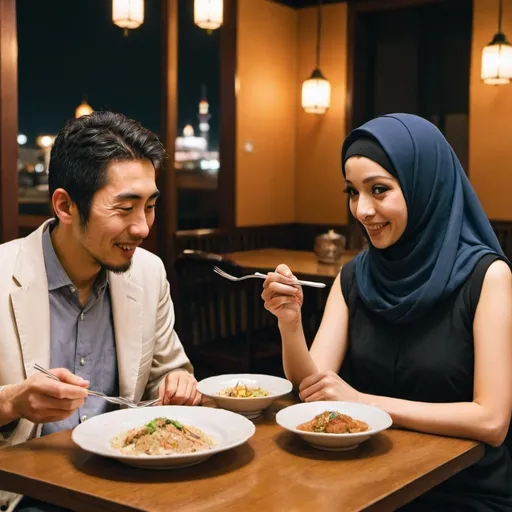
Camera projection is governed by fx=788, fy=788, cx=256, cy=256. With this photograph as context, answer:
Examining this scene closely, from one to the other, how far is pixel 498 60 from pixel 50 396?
496 cm

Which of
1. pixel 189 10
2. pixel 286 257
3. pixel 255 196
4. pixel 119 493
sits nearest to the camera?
pixel 119 493

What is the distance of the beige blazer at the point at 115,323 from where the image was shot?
190 centimetres

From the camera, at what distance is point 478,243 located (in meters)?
2.04

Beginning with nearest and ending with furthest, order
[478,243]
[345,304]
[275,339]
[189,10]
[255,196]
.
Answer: [478,243]
[345,304]
[275,339]
[189,10]
[255,196]

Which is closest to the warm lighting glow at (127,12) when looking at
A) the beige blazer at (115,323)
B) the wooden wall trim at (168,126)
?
the wooden wall trim at (168,126)

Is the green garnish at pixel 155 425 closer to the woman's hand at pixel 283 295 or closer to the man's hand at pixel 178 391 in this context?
the man's hand at pixel 178 391

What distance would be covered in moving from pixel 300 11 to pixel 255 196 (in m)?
1.83

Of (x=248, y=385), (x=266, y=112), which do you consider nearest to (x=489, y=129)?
(x=266, y=112)

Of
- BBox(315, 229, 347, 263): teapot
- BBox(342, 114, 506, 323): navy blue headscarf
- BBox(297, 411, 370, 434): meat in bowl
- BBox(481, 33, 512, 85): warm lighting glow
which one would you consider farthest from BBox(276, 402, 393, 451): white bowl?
BBox(481, 33, 512, 85): warm lighting glow

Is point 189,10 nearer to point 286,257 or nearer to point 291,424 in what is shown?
point 286,257

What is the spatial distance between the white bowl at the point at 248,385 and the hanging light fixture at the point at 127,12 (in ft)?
12.6

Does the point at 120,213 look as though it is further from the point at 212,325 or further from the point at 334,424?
the point at 212,325

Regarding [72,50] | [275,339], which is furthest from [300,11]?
[275,339]

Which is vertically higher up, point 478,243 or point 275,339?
point 478,243
